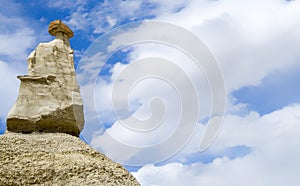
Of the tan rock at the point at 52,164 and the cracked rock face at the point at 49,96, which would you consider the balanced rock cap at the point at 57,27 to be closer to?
the cracked rock face at the point at 49,96

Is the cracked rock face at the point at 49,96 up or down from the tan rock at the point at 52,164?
up

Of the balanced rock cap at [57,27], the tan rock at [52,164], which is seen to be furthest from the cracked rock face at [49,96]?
the tan rock at [52,164]

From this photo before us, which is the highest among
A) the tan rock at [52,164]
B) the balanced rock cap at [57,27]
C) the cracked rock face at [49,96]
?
the balanced rock cap at [57,27]

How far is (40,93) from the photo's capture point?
77.6 feet

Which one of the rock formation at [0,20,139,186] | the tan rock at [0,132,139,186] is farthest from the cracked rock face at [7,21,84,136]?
the tan rock at [0,132,139,186]

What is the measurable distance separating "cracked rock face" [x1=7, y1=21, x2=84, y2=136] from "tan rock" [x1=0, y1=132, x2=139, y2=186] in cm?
111

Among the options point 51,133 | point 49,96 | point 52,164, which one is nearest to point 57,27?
point 49,96

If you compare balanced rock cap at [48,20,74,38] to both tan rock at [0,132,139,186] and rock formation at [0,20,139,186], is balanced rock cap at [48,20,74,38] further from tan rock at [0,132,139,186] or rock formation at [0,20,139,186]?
tan rock at [0,132,139,186]

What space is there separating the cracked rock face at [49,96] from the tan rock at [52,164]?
3.65 ft

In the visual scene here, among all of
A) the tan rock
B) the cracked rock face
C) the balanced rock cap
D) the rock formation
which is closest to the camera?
the tan rock

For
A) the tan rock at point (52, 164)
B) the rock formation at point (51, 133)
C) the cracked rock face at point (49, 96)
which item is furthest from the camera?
the cracked rock face at point (49, 96)

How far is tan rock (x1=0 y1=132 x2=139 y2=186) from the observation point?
19.4 meters

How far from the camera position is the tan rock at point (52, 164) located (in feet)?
63.6

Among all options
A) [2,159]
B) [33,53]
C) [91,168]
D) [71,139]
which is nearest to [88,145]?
[71,139]
